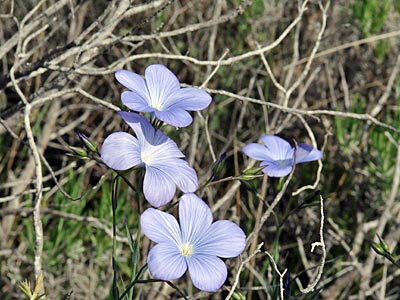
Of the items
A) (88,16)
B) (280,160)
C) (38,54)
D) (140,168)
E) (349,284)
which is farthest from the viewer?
(88,16)

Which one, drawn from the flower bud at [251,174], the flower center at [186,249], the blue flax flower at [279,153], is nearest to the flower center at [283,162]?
the blue flax flower at [279,153]

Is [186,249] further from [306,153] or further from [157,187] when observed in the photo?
[306,153]

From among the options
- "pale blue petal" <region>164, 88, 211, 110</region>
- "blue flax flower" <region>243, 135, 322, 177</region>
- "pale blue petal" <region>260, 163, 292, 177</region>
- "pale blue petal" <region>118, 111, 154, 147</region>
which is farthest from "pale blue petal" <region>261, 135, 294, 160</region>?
"pale blue petal" <region>118, 111, 154, 147</region>

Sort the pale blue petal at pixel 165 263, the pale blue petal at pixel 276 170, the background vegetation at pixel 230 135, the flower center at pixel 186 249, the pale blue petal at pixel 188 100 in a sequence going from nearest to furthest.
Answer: the pale blue petal at pixel 165 263 → the flower center at pixel 186 249 → the pale blue petal at pixel 188 100 → the pale blue petal at pixel 276 170 → the background vegetation at pixel 230 135

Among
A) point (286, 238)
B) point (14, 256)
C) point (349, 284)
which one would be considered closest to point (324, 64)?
point (286, 238)

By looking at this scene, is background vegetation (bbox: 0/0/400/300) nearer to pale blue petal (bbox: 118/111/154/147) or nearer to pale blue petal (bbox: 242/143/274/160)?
pale blue petal (bbox: 242/143/274/160)

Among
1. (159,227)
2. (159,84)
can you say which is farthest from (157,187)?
(159,84)

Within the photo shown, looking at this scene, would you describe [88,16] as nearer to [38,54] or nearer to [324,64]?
[38,54]

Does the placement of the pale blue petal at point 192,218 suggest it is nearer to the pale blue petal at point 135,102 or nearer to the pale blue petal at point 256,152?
the pale blue petal at point 135,102
